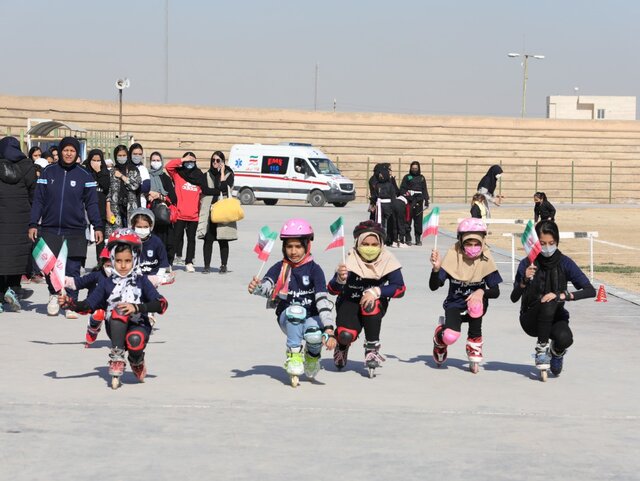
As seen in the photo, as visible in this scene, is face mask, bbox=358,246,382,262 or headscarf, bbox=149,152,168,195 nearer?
face mask, bbox=358,246,382,262

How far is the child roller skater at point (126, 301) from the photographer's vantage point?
8.84 m

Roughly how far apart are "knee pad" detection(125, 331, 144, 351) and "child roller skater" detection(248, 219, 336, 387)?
2.69 feet

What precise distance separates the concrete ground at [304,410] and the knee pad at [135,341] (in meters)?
0.28

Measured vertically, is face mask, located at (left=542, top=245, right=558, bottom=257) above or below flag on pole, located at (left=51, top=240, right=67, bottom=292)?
above

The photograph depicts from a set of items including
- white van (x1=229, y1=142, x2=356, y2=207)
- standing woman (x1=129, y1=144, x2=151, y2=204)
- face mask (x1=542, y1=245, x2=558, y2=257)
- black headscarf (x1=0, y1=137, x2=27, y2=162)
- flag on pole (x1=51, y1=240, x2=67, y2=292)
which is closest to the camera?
face mask (x1=542, y1=245, x2=558, y2=257)

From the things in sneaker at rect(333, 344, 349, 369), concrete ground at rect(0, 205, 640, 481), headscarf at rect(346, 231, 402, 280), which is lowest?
concrete ground at rect(0, 205, 640, 481)

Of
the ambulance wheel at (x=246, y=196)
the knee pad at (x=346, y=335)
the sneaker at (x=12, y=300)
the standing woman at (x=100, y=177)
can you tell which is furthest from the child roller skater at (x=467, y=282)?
the ambulance wheel at (x=246, y=196)

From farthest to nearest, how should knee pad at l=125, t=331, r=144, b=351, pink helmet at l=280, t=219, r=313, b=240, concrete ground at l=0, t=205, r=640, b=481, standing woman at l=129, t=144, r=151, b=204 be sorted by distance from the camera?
standing woman at l=129, t=144, r=151, b=204, pink helmet at l=280, t=219, r=313, b=240, knee pad at l=125, t=331, r=144, b=351, concrete ground at l=0, t=205, r=640, b=481

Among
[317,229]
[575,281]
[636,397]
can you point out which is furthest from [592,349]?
[317,229]

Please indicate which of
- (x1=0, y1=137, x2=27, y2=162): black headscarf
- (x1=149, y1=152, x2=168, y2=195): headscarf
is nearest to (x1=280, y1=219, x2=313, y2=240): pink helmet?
(x1=0, y1=137, x2=27, y2=162): black headscarf

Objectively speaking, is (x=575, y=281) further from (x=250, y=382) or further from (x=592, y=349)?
(x=250, y=382)

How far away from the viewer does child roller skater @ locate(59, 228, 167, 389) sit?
29.0 ft

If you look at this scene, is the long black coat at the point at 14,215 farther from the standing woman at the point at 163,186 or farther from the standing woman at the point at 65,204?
the standing woman at the point at 163,186

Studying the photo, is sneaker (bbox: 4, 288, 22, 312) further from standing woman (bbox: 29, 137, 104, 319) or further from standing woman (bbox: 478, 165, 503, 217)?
standing woman (bbox: 478, 165, 503, 217)
